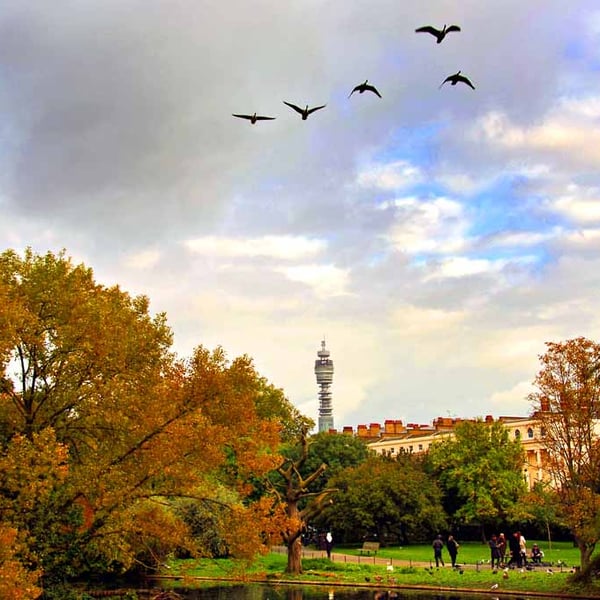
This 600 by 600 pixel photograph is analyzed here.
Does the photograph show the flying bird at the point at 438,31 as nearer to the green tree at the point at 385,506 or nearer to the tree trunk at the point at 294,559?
the tree trunk at the point at 294,559

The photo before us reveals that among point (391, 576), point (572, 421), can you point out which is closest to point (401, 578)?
point (391, 576)

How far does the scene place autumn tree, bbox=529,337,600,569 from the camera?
32812 millimetres

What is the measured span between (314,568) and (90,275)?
21.8m

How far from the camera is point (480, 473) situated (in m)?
70.4

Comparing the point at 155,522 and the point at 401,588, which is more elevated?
the point at 155,522

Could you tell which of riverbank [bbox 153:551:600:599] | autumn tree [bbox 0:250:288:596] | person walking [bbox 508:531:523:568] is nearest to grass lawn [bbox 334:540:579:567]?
person walking [bbox 508:531:523:568]

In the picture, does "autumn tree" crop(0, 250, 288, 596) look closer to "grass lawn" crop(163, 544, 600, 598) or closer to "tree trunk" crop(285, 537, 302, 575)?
"grass lawn" crop(163, 544, 600, 598)

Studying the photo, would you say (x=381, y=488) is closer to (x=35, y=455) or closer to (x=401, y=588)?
(x=401, y=588)

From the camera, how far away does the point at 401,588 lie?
127ft

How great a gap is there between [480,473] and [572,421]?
38.6 metres

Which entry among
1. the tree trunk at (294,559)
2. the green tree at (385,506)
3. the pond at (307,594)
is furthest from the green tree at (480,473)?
the pond at (307,594)

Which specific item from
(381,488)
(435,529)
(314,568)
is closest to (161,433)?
(314,568)

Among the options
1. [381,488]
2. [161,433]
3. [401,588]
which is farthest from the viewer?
[381,488]

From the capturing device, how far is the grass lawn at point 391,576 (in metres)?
32.9
